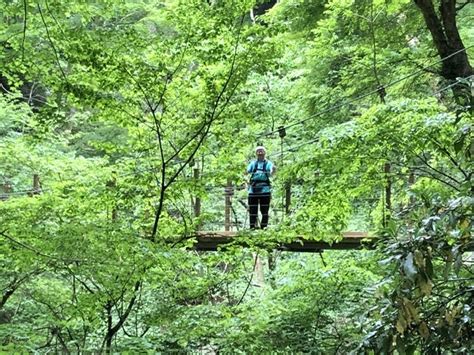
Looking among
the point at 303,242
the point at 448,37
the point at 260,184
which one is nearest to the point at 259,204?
the point at 260,184

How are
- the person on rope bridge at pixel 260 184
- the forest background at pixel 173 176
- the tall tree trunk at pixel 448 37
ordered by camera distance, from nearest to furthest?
1. the forest background at pixel 173 176
2. the tall tree trunk at pixel 448 37
3. the person on rope bridge at pixel 260 184

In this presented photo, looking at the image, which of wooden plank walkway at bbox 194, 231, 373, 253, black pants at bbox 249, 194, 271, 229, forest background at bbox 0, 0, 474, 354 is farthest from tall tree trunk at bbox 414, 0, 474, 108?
black pants at bbox 249, 194, 271, 229

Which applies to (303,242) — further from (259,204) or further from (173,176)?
(173,176)

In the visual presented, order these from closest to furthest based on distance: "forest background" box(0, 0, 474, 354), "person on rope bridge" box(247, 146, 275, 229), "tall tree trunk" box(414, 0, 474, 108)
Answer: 1. "forest background" box(0, 0, 474, 354)
2. "tall tree trunk" box(414, 0, 474, 108)
3. "person on rope bridge" box(247, 146, 275, 229)

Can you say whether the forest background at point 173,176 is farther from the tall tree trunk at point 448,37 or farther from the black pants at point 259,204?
the black pants at point 259,204

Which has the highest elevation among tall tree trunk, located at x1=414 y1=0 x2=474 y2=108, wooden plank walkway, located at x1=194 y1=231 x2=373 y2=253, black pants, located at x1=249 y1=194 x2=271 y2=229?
tall tree trunk, located at x1=414 y1=0 x2=474 y2=108

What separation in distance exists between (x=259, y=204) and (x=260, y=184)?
0.65ft

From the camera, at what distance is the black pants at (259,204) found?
184 inches

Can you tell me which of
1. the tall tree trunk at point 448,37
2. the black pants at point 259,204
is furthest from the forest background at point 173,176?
the black pants at point 259,204

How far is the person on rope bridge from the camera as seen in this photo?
4.60 meters

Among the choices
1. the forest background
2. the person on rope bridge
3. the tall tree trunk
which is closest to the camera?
the forest background

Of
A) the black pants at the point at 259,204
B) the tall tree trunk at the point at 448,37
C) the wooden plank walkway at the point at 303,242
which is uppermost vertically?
the tall tree trunk at the point at 448,37

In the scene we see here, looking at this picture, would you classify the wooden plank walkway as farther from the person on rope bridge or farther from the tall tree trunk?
the tall tree trunk

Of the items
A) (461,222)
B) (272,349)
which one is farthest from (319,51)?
(461,222)
